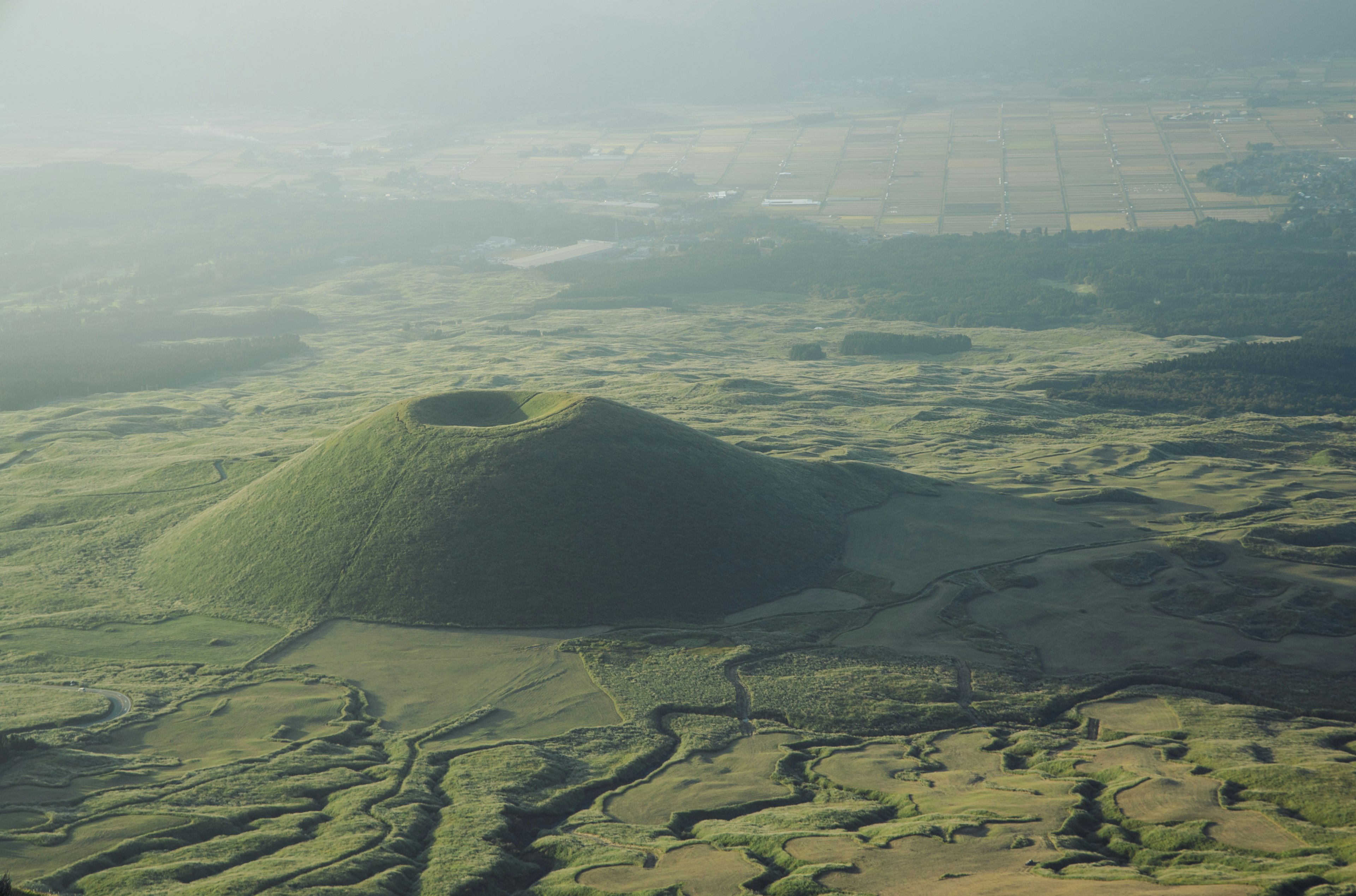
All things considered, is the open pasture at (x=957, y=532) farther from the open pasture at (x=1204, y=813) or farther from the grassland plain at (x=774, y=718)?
the open pasture at (x=1204, y=813)

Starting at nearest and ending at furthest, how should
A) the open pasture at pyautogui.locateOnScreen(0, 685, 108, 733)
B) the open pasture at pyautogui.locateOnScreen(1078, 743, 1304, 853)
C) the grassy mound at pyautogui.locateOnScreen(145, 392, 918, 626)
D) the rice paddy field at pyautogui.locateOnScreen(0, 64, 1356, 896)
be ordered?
1. the rice paddy field at pyautogui.locateOnScreen(0, 64, 1356, 896)
2. the open pasture at pyautogui.locateOnScreen(1078, 743, 1304, 853)
3. the open pasture at pyautogui.locateOnScreen(0, 685, 108, 733)
4. the grassy mound at pyautogui.locateOnScreen(145, 392, 918, 626)

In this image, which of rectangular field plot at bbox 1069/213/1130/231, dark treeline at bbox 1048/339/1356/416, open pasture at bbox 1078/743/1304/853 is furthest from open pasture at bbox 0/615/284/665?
rectangular field plot at bbox 1069/213/1130/231

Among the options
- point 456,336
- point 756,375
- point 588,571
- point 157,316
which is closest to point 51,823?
point 588,571

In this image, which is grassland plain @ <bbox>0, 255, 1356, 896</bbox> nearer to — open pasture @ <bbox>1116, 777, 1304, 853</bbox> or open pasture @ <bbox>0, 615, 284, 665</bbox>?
open pasture @ <bbox>0, 615, 284, 665</bbox>

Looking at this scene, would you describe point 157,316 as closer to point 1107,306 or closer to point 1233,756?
point 1107,306

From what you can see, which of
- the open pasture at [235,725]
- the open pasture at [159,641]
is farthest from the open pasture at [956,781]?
the open pasture at [159,641]

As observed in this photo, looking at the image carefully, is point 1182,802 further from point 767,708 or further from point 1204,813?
point 767,708

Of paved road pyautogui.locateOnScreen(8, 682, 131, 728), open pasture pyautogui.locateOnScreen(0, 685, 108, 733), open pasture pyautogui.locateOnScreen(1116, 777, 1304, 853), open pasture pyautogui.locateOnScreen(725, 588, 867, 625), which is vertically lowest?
open pasture pyautogui.locateOnScreen(1116, 777, 1304, 853)
